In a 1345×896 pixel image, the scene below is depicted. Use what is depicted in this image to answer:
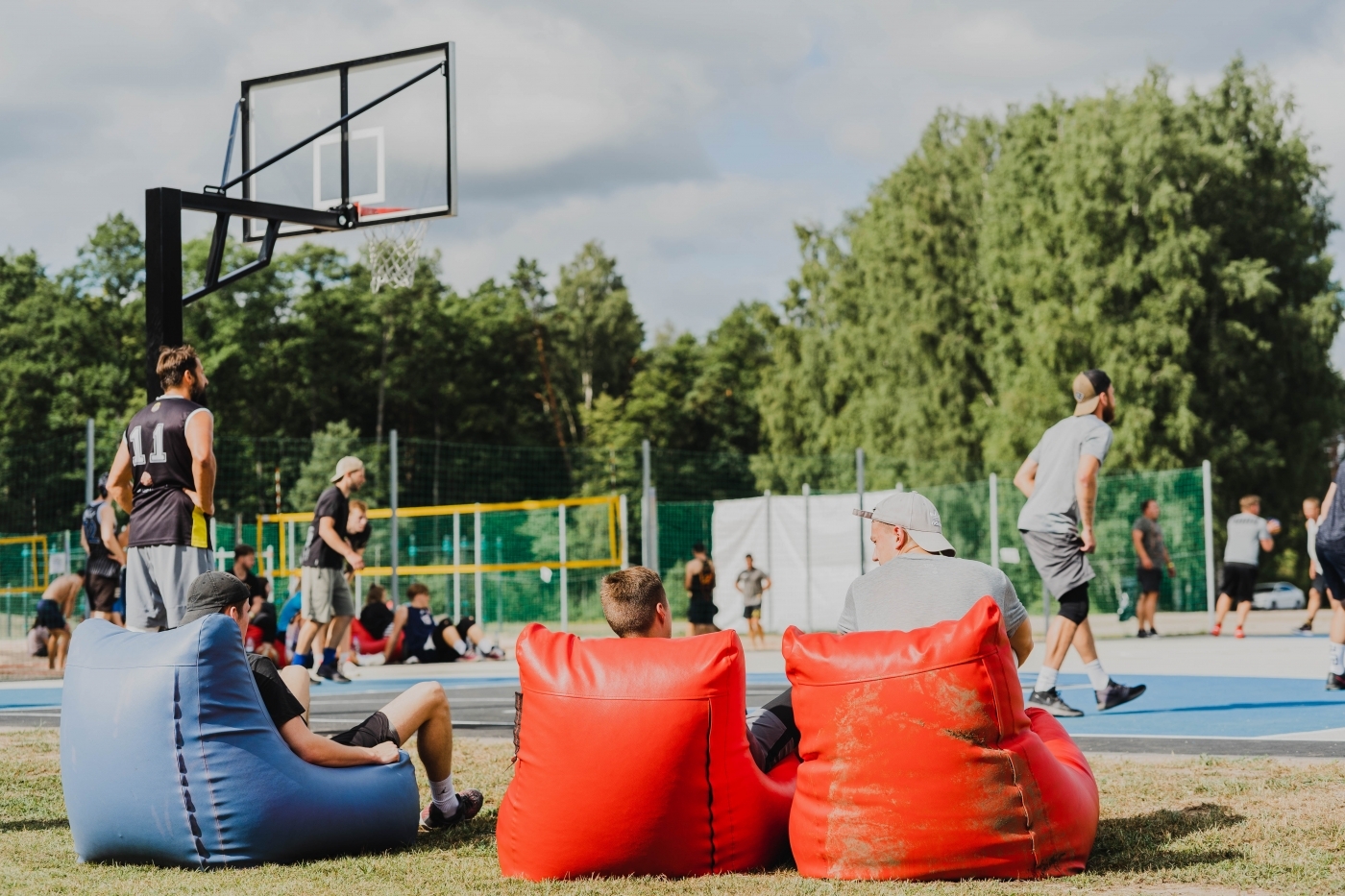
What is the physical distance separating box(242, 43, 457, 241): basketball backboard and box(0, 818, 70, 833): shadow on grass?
690cm

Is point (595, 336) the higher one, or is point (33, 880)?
point (595, 336)

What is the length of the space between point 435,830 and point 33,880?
1.48 m

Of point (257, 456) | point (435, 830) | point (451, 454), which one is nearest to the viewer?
point (435, 830)

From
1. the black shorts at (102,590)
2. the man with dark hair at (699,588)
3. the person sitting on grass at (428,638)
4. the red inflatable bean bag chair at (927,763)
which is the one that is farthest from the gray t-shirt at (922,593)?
the man with dark hair at (699,588)

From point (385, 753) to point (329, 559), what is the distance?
7.54m

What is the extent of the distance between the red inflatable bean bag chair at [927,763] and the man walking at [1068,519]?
429 centimetres

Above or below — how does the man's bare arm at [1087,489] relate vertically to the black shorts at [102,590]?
above

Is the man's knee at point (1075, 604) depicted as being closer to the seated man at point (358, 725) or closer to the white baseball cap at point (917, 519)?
the white baseball cap at point (917, 519)

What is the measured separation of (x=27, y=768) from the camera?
7168mm

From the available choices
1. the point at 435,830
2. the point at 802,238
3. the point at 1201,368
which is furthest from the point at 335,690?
the point at 802,238

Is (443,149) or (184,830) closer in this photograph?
(184,830)

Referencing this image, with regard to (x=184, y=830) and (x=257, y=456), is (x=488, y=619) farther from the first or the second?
(x=184, y=830)

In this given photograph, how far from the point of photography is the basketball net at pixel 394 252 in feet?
41.0

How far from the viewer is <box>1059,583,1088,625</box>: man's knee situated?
8.50 metres
